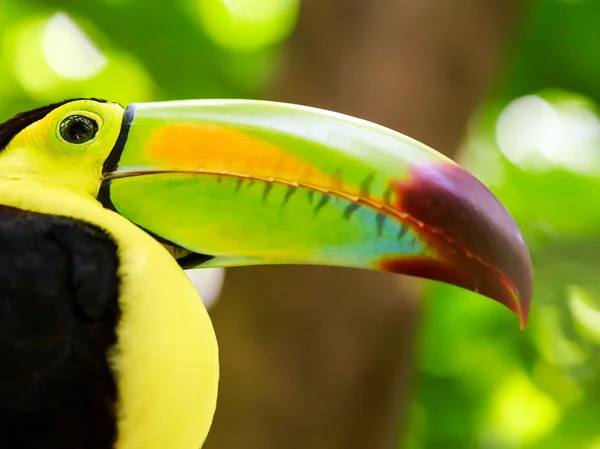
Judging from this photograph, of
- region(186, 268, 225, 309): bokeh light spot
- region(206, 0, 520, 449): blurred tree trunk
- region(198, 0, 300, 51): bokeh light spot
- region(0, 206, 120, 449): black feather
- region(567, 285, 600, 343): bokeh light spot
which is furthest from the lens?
region(198, 0, 300, 51): bokeh light spot

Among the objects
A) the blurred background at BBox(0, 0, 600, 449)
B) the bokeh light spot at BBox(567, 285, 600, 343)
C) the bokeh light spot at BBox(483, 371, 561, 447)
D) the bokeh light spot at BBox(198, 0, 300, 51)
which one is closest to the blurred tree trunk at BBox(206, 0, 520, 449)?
the blurred background at BBox(0, 0, 600, 449)

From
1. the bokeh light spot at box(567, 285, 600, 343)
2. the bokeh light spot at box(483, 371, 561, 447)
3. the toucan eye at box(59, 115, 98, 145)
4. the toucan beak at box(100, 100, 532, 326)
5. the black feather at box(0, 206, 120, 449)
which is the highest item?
the bokeh light spot at box(567, 285, 600, 343)

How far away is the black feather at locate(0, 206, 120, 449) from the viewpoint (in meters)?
0.86

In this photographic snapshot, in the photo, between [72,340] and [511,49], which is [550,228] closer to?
[511,49]

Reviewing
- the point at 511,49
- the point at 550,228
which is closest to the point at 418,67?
the point at 511,49

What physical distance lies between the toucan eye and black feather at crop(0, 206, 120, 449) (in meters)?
0.16

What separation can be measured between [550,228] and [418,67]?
42.4 inches

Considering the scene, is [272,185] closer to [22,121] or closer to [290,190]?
[290,190]

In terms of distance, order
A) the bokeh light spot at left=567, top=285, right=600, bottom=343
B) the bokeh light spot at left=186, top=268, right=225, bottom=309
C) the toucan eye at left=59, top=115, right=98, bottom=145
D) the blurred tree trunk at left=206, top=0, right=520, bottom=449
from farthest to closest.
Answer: the bokeh light spot at left=567, top=285, right=600, bottom=343
the bokeh light spot at left=186, top=268, right=225, bottom=309
the blurred tree trunk at left=206, top=0, right=520, bottom=449
the toucan eye at left=59, top=115, right=98, bottom=145

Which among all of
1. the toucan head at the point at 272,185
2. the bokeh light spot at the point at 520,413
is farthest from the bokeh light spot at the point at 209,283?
the bokeh light spot at the point at 520,413

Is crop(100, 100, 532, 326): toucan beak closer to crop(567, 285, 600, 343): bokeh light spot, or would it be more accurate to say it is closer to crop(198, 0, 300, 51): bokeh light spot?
crop(567, 285, 600, 343): bokeh light spot

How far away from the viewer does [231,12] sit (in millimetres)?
3150

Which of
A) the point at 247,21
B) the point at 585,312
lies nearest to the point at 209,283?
the point at 247,21

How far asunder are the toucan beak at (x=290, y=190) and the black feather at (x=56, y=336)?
111 mm
